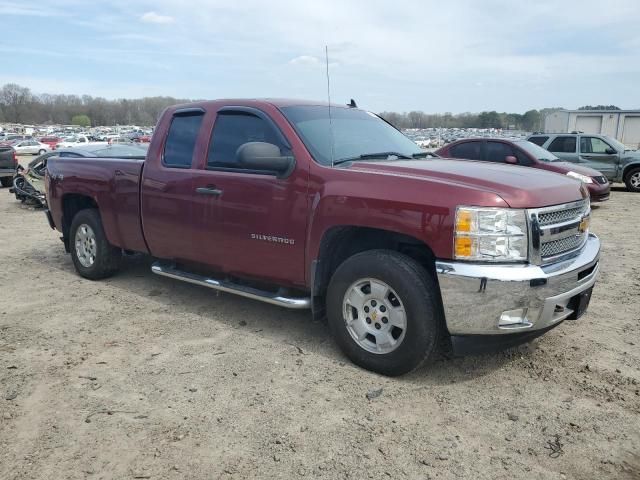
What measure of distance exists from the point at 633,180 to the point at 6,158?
19.4 metres

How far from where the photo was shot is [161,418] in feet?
10.6

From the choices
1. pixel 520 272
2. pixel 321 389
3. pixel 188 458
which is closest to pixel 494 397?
pixel 520 272

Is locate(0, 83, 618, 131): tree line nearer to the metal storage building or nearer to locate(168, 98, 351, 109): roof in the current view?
the metal storage building

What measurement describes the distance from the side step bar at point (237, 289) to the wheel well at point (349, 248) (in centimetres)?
15

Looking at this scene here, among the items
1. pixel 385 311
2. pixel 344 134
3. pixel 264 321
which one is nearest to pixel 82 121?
pixel 264 321

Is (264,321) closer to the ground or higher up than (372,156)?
closer to the ground

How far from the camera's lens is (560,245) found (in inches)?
142

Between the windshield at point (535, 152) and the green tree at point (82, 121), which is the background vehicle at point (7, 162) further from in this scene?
the green tree at point (82, 121)

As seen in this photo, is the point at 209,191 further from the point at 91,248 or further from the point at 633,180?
the point at 633,180

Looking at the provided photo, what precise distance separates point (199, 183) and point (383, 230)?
179 centimetres

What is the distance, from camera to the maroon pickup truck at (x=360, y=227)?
3.26 metres

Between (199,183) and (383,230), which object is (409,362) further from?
(199,183)

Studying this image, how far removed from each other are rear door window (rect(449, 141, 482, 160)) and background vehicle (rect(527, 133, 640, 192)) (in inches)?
155

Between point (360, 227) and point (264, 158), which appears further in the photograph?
point (264, 158)
